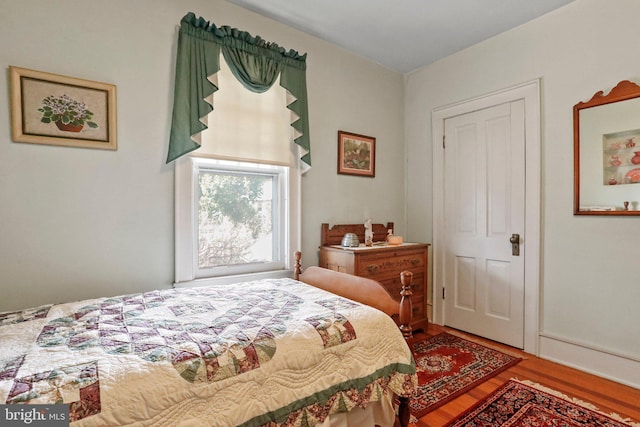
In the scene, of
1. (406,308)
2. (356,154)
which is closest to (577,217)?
(406,308)

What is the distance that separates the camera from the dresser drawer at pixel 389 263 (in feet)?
8.84

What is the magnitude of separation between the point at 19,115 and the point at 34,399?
5.30 feet

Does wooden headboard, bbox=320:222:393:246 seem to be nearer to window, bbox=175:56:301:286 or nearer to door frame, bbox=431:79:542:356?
window, bbox=175:56:301:286

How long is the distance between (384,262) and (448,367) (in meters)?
0.93

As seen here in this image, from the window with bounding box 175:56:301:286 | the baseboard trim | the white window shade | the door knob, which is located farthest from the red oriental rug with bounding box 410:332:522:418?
the white window shade

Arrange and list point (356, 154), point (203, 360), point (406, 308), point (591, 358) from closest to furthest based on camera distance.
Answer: point (203, 360)
point (406, 308)
point (591, 358)
point (356, 154)

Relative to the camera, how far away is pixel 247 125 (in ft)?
8.22

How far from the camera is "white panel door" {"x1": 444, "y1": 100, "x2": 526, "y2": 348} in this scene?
281 centimetres

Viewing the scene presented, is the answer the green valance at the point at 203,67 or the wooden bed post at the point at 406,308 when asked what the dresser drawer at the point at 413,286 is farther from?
the green valance at the point at 203,67

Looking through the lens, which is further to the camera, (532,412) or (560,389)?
(560,389)

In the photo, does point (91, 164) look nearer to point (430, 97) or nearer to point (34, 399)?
point (34, 399)

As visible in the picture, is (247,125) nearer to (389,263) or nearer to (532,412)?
(389,263)

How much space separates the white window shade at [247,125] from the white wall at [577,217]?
76.2 inches

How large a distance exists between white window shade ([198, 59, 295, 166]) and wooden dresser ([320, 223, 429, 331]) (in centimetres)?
86
